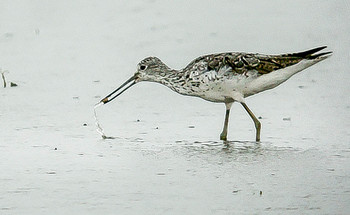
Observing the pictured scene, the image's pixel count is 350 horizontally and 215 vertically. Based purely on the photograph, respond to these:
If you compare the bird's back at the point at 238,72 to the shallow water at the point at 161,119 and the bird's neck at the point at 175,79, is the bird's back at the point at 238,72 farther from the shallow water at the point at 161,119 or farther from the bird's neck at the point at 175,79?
the shallow water at the point at 161,119

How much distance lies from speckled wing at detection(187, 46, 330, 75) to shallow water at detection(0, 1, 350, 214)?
0.70 metres

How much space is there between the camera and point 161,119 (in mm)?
10742

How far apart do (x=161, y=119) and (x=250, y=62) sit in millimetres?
1300

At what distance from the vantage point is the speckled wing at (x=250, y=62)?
10172 mm

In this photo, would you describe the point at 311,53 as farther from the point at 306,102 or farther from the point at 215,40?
the point at 215,40

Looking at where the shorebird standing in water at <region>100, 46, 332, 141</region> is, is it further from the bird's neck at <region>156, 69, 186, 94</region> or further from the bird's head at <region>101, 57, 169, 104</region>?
the bird's head at <region>101, 57, 169, 104</region>

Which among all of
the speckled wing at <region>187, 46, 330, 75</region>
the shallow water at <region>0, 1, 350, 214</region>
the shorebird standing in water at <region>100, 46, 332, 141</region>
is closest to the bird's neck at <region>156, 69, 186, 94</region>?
the shorebird standing in water at <region>100, 46, 332, 141</region>

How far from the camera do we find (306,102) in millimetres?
11531

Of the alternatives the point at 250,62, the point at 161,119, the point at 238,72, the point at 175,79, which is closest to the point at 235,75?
the point at 238,72

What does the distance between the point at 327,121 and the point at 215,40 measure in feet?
12.5

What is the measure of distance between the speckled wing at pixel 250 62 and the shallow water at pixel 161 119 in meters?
0.70

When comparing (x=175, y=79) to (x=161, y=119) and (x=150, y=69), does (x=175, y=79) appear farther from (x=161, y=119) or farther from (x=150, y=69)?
(x=161, y=119)

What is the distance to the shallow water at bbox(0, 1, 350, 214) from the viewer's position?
284 inches

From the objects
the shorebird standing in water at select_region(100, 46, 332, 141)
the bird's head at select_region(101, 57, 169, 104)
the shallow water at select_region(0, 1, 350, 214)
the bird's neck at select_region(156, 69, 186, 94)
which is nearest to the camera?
the shallow water at select_region(0, 1, 350, 214)
